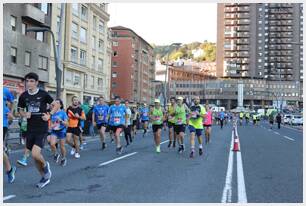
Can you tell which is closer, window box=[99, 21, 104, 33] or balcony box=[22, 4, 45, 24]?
balcony box=[22, 4, 45, 24]

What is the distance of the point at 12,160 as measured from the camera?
453 inches

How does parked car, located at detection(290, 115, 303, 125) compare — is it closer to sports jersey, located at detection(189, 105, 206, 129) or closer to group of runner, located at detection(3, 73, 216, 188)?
group of runner, located at detection(3, 73, 216, 188)

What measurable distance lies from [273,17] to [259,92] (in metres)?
22.9

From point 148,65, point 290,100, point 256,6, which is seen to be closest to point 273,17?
point 256,6

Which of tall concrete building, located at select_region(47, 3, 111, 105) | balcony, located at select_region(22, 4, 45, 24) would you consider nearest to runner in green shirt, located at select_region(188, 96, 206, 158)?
balcony, located at select_region(22, 4, 45, 24)

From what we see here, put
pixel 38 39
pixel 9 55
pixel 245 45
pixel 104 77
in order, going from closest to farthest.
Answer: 1. pixel 9 55
2. pixel 38 39
3. pixel 104 77
4. pixel 245 45

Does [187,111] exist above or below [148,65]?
below

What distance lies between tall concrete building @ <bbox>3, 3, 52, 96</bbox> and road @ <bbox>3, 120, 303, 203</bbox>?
70.4 ft

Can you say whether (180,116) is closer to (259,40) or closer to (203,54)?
(259,40)

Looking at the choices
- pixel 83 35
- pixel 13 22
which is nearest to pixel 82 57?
pixel 83 35

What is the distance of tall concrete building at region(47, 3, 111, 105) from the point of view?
45469 mm

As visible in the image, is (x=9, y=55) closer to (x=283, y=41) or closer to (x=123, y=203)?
(x=123, y=203)

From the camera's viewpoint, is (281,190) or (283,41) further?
(283,41)

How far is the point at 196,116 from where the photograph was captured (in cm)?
1298
